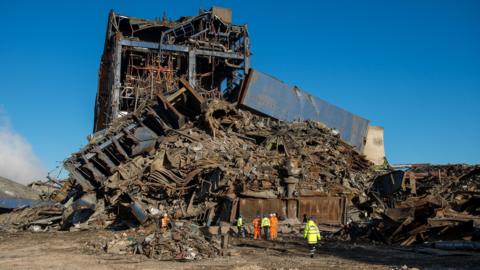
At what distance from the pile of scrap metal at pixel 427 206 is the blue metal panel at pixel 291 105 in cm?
627

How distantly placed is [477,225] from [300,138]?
35.7 feet

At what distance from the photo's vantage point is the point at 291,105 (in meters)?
26.5

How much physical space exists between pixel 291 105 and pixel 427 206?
12.9 metres

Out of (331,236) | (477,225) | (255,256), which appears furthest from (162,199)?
(477,225)

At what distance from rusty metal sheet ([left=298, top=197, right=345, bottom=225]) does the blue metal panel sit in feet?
28.7

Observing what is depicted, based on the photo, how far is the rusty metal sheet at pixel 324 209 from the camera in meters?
17.2

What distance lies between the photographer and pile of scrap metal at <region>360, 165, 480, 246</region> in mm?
13406

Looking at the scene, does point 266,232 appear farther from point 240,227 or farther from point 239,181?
point 239,181

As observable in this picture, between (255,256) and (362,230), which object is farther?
(362,230)

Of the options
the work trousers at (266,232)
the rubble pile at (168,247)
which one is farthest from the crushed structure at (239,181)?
the work trousers at (266,232)

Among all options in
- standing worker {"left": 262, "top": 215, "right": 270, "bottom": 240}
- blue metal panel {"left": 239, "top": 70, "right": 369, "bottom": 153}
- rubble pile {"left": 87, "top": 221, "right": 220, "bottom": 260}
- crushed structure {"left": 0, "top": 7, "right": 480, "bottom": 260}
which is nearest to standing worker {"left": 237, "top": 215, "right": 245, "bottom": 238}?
crushed structure {"left": 0, "top": 7, "right": 480, "bottom": 260}

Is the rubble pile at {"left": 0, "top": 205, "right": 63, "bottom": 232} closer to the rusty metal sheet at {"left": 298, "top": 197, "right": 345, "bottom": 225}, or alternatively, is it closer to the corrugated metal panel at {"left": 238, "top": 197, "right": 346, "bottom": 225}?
the corrugated metal panel at {"left": 238, "top": 197, "right": 346, "bottom": 225}

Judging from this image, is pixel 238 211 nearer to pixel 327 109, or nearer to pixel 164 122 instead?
pixel 164 122

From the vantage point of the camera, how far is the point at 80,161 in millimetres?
21672
